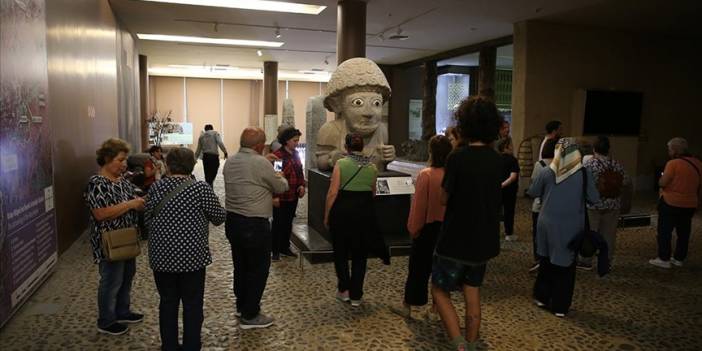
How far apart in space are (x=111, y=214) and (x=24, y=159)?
3.88 feet

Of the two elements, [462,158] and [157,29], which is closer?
[462,158]

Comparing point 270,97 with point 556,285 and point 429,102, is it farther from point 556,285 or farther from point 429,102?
point 556,285

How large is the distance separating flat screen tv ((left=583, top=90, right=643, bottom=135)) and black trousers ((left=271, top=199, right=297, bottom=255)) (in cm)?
685

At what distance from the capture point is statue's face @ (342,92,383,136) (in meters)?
5.00

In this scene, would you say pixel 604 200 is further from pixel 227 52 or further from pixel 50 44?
pixel 227 52

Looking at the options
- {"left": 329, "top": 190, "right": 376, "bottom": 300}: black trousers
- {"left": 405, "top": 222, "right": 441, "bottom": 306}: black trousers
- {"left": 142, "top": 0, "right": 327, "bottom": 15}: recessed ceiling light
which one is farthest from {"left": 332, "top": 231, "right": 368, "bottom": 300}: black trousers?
{"left": 142, "top": 0, "right": 327, "bottom": 15}: recessed ceiling light

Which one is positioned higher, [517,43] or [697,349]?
[517,43]

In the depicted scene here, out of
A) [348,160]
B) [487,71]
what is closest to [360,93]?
[348,160]

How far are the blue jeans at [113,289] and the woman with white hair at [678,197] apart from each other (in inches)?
Answer: 187

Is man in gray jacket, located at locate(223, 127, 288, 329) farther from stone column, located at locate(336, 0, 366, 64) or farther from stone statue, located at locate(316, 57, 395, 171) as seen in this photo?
stone column, located at locate(336, 0, 366, 64)

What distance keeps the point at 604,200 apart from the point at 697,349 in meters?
1.51

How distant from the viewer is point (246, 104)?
20.2 m

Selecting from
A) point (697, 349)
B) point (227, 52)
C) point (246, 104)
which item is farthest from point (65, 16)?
point (246, 104)

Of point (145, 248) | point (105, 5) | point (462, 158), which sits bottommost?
point (145, 248)
